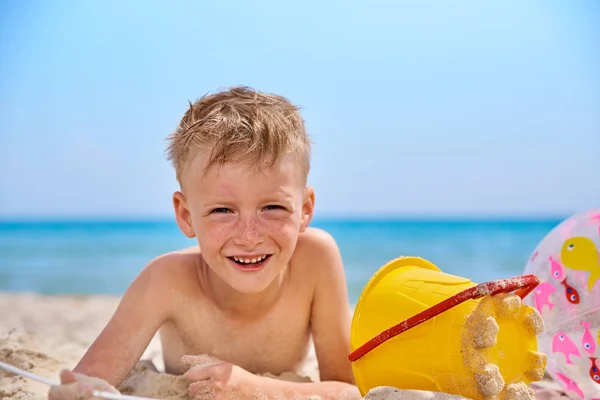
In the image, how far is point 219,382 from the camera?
2002mm

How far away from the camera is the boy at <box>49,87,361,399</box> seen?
2.08m

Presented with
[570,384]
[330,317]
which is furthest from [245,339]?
[570,384]

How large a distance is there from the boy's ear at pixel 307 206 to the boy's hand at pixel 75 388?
1.01 m

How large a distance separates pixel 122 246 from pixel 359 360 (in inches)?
585

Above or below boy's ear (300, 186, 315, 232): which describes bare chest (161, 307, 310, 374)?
below

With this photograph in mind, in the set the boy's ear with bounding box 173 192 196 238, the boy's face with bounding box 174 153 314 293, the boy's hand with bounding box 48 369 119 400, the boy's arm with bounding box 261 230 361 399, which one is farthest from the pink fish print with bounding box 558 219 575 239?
the boy's hand with bounding box 48 369 119 400

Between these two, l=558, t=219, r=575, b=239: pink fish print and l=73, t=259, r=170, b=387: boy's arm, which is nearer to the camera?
l=73, t=259, r=170, b=387: boy's arm

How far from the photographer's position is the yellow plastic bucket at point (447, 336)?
5.26 ft

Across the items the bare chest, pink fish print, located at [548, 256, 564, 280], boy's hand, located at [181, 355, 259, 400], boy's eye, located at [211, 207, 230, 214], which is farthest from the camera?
the bare chest

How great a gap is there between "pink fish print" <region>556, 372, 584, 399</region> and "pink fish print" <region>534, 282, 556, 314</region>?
9.8 inches

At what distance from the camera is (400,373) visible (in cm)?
176

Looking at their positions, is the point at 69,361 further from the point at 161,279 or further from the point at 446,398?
the point at 446,398

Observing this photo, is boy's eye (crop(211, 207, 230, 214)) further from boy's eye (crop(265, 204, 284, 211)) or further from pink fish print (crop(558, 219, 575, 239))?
pink fish print (crop(558, 219, 575, 239))

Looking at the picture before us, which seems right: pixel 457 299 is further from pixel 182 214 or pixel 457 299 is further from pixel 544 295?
pixel 182 214
